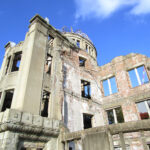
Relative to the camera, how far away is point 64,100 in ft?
35.6

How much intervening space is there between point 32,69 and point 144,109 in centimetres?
948

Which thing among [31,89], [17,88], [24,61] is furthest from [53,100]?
[24,61]

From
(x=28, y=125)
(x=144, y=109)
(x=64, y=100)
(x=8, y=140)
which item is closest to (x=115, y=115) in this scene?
(x=144, y=109)

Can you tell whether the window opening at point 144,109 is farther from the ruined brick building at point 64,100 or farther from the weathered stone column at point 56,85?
the weathered stone column at point 56,85

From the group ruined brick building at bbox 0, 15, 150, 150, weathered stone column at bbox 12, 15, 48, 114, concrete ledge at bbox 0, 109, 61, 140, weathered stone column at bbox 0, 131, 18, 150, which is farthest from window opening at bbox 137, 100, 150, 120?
weathered stone column at bbox 0, 131, 18, 150

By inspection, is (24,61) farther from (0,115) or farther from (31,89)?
(0,115)

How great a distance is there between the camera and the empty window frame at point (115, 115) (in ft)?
40.6

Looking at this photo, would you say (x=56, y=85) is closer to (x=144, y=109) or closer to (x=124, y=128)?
(x=124, y=128)

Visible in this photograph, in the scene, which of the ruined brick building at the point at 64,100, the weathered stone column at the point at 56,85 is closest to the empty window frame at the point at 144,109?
the ruined brick building at the point at 64,100

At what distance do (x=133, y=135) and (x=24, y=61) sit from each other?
394 inches

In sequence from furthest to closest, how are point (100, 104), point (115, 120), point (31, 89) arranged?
point (100, 104), point (115, 120), point (31, 89)

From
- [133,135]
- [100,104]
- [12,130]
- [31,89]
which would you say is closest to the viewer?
[12,130]

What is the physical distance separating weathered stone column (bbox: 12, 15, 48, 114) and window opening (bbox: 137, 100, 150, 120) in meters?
8.40

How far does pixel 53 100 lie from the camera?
979 cm
